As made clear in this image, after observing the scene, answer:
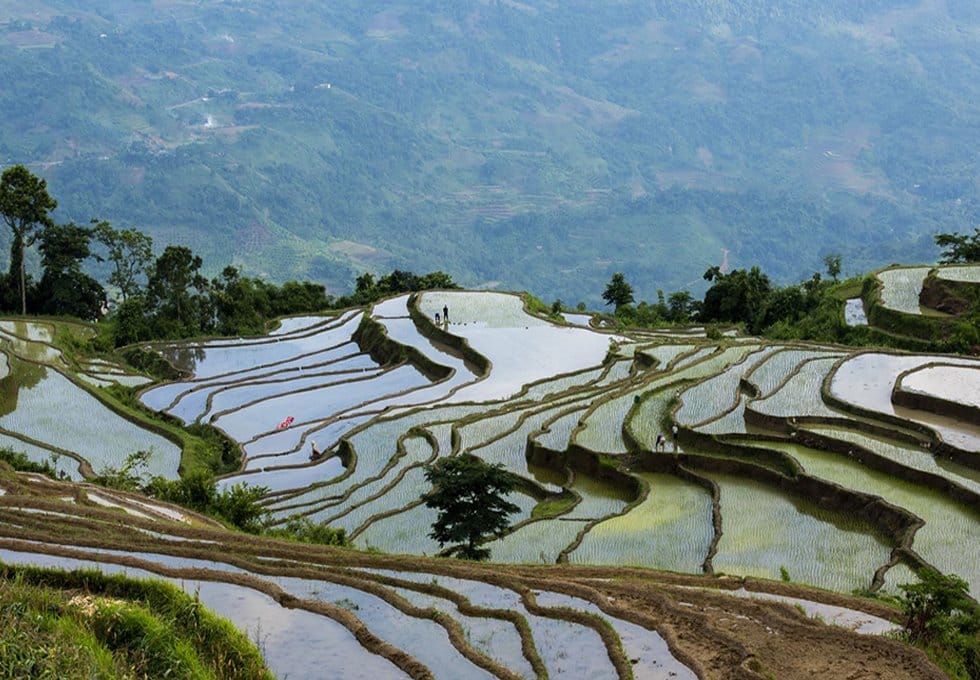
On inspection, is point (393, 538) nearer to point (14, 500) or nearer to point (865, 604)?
point (14, 500)

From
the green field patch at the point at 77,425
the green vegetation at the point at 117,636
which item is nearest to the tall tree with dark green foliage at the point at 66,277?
the green field patch at the point at 77,425

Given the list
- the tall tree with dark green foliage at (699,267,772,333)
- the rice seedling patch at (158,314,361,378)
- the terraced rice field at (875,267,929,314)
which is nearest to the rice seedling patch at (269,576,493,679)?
the rice seedling patch at (158,314,361,378)

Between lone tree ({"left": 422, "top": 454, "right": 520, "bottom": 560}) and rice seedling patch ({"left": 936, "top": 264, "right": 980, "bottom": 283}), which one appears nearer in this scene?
lone tree ({"left": 422, "top": 454, "right": 520, "bottom": 560})

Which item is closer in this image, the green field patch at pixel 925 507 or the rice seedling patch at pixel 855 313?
the green field patch at pixel 925 507

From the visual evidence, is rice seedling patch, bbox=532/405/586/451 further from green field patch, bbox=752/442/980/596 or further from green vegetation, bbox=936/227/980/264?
green vegetation, bbox=936/227/980/264

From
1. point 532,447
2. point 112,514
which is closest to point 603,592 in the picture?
point 112,514

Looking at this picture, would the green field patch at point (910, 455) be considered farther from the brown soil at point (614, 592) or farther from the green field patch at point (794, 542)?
the brown soil at point (614, 592)
